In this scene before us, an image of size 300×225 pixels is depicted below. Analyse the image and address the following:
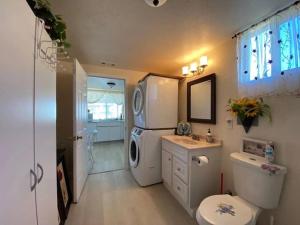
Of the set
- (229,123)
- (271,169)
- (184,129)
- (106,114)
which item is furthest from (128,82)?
(106,114)

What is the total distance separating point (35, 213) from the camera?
0.87 metres

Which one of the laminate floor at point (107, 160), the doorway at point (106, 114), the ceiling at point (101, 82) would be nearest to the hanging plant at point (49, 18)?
the ceiling at point (101, 82)

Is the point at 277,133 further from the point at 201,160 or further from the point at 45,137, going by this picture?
the point at 45,137

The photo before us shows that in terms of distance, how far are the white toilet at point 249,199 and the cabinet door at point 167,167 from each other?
3.00 ft

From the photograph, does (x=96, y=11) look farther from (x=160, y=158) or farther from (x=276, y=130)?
(x=160, y=158)

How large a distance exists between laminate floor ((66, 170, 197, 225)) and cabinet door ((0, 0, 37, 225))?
1.21m

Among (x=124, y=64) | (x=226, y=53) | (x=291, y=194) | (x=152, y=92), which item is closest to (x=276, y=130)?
(x=291, y=194)

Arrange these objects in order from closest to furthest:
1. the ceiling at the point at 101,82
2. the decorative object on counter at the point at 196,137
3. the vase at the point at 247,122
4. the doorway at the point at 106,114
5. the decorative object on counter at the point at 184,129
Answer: the vase at the point at 247,122
the decorative object on counter at the point at 196,137
the decorative object on counter at the point at 184,129
the ceiling at the point at 101,82
the doorway at the point at 106,114

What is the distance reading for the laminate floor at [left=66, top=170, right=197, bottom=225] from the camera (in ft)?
5.89

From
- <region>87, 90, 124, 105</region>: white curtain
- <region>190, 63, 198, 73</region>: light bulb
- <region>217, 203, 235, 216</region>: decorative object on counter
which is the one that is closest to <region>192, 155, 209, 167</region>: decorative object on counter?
<region>217, 203, 235, 216</region>: decorative object on counter

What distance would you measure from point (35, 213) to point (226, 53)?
242 cm

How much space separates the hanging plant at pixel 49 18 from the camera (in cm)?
96

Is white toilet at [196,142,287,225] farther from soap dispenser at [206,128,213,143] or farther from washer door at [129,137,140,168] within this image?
washer door at [129,137,140,168]

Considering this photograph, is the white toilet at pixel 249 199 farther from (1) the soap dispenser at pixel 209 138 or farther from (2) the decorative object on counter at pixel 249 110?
(1) the soap dispenser at pixel 209 138
